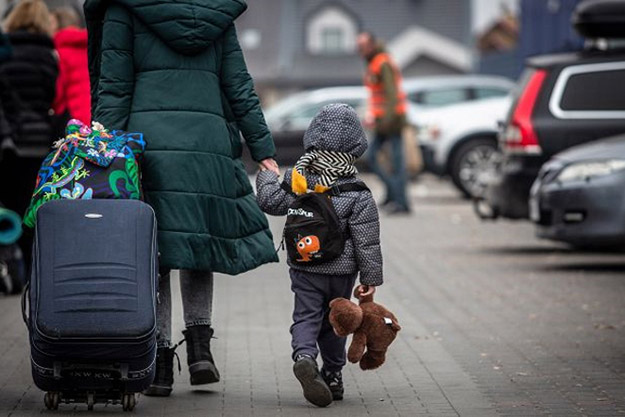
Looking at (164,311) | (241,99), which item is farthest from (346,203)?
(164,311)

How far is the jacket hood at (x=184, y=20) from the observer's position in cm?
700

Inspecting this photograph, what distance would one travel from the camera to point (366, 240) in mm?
6859

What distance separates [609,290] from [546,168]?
188 cm

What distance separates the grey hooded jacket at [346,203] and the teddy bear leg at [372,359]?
12.1 inches

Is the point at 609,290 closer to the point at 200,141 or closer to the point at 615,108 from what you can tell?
the point at 615,108

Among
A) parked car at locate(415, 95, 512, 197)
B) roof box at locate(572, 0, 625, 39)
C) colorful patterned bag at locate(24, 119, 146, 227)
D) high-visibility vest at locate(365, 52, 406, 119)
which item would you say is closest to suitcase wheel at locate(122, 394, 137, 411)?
colorful patterned bag at locate(24, 119, 146, 227)

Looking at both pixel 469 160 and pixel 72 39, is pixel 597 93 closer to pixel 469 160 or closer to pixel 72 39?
pixel 72 39

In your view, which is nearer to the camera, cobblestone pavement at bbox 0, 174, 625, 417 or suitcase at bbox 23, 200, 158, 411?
suitcase at bbox 23, 200, 158, 411

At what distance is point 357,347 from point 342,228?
0.49m

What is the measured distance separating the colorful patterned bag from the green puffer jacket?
26cm

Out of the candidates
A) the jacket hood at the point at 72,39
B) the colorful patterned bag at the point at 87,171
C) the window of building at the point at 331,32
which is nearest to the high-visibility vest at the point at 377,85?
the jacket hood at the point at 72,39

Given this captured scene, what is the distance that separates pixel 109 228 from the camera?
6508 mm

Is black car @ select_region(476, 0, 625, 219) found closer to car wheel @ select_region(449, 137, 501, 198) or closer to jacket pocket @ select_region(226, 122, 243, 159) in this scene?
car wheel @ select_region(449, 137, 501, 198)

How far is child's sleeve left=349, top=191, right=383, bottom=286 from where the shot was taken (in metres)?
6.83
